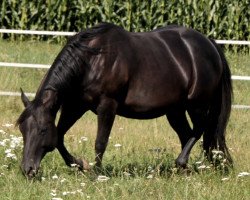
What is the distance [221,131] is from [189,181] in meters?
1.55

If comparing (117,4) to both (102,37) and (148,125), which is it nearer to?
(148,125)

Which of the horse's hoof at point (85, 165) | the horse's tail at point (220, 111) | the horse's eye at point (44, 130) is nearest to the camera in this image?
the horse's eye at point (44, 130)

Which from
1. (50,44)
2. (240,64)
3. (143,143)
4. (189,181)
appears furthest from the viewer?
(50,44)

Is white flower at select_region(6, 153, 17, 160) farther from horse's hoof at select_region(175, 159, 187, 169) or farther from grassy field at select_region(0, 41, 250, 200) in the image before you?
horse's hoof at select_region(175, 159, 187, 169)

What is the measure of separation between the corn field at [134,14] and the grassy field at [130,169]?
3911 mm

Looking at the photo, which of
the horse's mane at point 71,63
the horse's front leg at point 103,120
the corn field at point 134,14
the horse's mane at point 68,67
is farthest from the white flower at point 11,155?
the corn field at point 134,14

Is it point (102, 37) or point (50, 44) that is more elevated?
point (102, 37)

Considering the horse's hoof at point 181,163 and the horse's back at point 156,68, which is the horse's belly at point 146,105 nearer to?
the horse's back at point 156,68

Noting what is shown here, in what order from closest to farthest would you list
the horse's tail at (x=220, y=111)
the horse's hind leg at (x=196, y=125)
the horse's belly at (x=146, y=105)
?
the horse's belly at (x=146, y=105)
the horse's hind leg at (x=196, y=125)
the horse's tail at (x=220, y=111)

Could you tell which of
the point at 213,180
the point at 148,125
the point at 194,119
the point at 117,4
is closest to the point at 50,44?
the point at 117,4

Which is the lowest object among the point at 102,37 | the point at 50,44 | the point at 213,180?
the point at 50,44

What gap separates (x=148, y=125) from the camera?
1107cm

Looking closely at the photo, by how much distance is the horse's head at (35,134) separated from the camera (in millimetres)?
7152

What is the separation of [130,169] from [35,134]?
1258 millimetres
